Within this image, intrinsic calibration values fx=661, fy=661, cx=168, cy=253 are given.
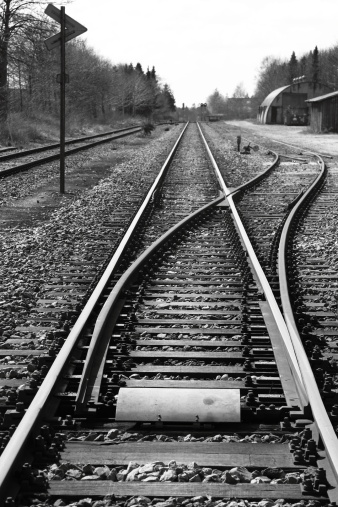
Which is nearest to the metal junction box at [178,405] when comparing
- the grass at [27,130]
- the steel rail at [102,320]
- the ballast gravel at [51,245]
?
the steel rail at [102,320]

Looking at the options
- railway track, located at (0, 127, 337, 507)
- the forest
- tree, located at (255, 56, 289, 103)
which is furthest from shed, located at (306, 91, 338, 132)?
tree, located at (255, 56, 289, 103)

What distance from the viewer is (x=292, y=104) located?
8206 cm

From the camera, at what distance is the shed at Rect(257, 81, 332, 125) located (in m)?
76.9

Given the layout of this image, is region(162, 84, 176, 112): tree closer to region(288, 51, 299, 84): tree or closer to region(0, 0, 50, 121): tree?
region(288, 51, 299, 84): tree

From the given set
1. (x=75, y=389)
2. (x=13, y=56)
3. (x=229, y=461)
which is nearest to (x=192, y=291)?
(x=75, y=389)

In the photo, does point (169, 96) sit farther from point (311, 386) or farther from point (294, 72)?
point (311, 386)

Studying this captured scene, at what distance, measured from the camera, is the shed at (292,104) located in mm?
76894

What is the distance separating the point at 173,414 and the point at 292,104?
82.2 metres

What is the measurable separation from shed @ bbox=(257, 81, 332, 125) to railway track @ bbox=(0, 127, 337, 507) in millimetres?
73387

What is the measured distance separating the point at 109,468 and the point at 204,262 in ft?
14.4

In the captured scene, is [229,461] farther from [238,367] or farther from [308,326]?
[308,326]

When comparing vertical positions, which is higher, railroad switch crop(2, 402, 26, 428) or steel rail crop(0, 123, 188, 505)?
steel rail crop(0, 123, 188, 505)

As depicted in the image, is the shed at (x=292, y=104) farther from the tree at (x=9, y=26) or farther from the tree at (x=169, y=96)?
the tree at (x=169, y=96)

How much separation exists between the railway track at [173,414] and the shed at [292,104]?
7339cm
